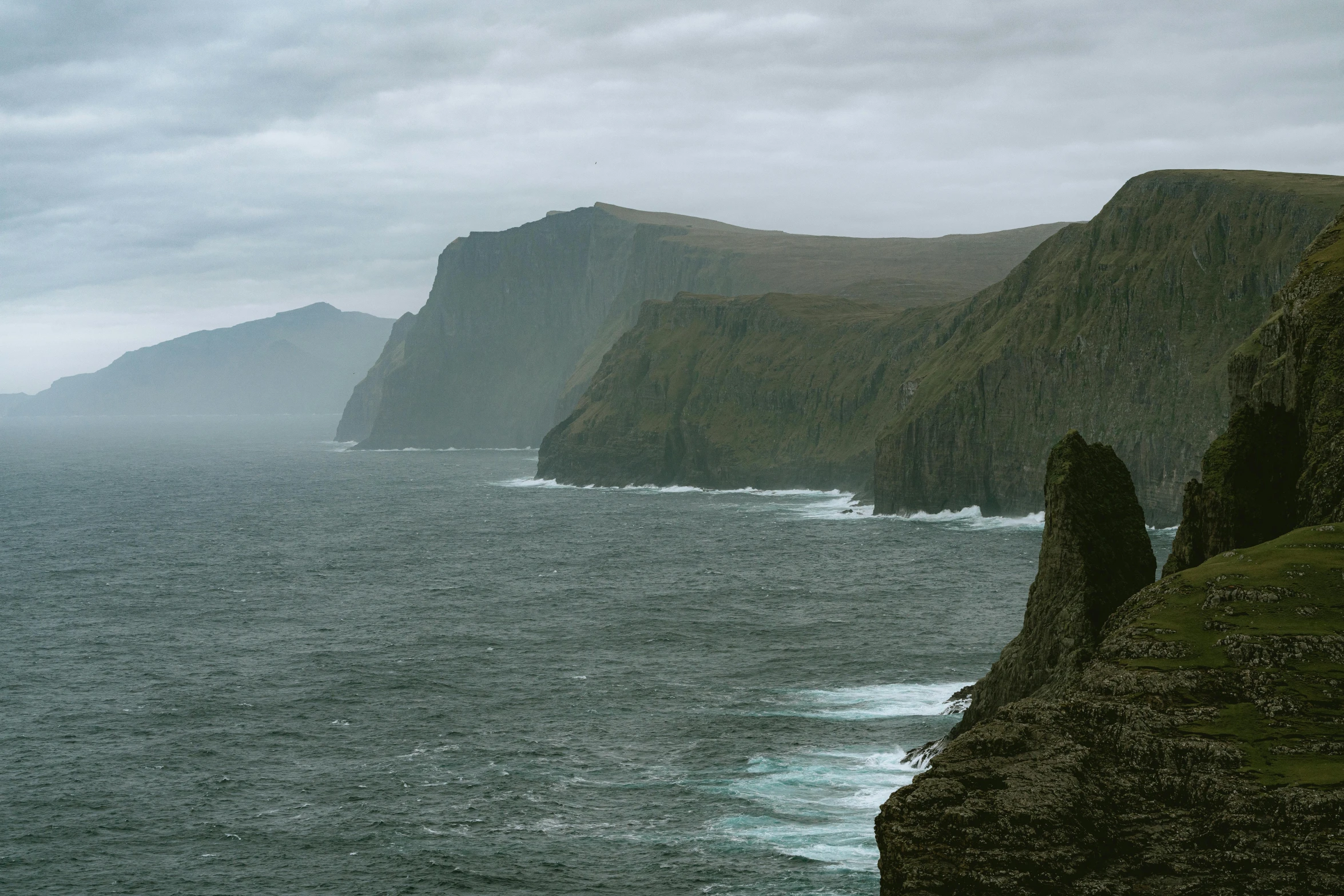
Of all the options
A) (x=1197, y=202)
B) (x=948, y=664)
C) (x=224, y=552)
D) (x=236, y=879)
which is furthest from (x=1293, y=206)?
(x=236, y=879)

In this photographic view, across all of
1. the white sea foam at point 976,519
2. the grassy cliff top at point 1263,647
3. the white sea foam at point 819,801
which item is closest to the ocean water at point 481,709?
the white sea foam at point 819,801

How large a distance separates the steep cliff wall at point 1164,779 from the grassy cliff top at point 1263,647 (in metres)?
0.05

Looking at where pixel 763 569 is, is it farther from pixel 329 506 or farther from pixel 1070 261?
pixel 329 506

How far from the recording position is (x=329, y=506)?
184750mm

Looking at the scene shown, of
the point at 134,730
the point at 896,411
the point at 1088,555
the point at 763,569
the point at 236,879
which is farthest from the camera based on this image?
the point at 896,411

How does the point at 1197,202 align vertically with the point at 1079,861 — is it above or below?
above

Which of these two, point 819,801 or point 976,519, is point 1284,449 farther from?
→ point 976,519

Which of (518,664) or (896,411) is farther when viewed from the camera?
(896,411)

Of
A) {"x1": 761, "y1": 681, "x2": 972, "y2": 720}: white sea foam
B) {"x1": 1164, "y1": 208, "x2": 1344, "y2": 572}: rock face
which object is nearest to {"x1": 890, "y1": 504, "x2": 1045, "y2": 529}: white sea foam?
{"x1": 761, "y1": 681, "x2": 972, "y2": 720}: white sea foam

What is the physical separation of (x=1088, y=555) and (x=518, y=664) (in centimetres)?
3822

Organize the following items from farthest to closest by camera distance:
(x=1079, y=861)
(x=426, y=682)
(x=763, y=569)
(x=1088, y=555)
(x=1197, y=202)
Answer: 1. (x=1197, y=202)
2. (x=763, y=569)
3. (x=426, y=682)
4. (x=1088, y=555)
5. (x=1079, y=861)

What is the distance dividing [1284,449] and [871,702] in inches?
979

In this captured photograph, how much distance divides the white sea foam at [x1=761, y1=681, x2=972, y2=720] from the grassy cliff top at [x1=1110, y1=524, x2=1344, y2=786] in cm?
2491

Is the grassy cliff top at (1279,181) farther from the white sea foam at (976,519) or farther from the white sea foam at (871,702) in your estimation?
the white sea foam at (871,702)
